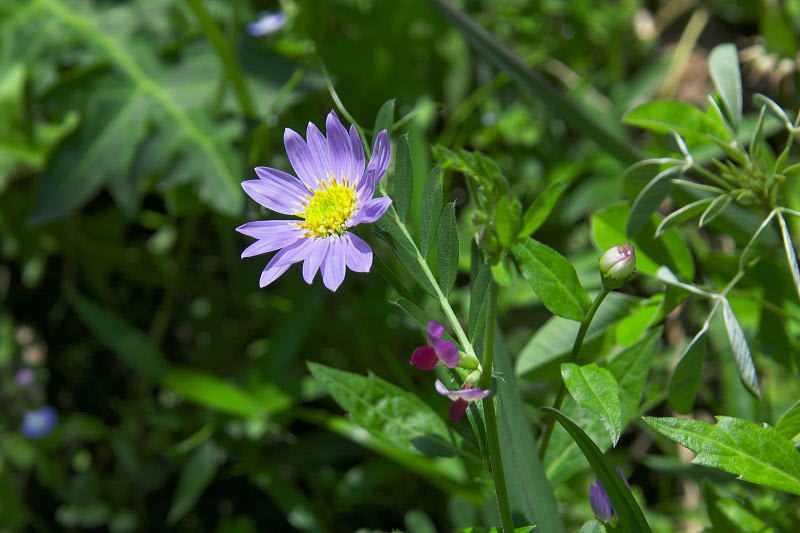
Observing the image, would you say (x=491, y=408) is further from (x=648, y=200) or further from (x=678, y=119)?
(x=678, y=119)

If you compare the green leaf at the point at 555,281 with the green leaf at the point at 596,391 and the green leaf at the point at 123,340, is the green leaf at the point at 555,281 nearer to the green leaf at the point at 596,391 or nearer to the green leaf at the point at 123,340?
the green leaf at the point at 596,391

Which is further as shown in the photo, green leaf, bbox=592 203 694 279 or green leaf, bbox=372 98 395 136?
green leaf, bbox=592 203 694 279

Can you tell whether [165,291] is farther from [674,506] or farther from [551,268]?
[551,268]

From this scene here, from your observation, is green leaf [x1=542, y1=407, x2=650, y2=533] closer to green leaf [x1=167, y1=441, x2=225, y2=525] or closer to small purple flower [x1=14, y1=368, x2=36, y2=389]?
green leaf [x1=167, y1=441, x2=225, y2=525]

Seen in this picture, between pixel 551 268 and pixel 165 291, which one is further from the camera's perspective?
pixel 165 291

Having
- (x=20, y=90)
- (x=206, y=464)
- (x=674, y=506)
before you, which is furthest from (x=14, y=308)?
→ (x=674, y=506)

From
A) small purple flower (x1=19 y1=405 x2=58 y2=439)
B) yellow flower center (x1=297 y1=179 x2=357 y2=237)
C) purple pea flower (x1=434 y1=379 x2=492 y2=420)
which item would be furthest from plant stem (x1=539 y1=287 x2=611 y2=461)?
small purple flower (x1=19 y1=405 x2=58 y2=439)
